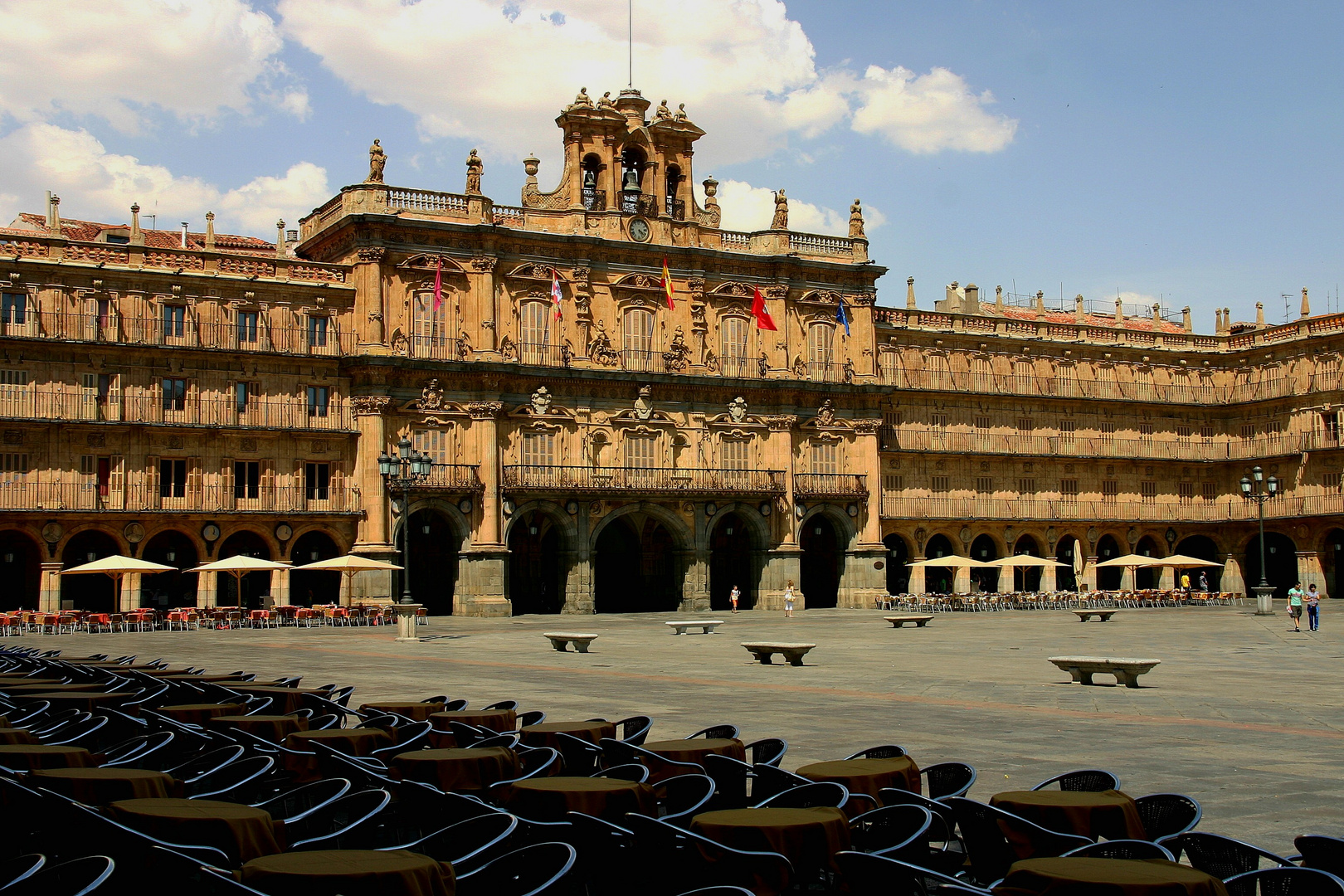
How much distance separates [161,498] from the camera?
4928cm

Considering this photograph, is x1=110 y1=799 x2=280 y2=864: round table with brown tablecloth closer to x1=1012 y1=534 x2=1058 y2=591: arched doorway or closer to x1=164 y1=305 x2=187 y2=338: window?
x1=164 y1=305 x2=187 y2=338: window

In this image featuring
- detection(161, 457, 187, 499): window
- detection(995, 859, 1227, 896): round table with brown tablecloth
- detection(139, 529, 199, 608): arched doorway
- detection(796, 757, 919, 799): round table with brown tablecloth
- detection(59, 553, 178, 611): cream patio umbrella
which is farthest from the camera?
detection(139, 529, 199, 608): arched doorway

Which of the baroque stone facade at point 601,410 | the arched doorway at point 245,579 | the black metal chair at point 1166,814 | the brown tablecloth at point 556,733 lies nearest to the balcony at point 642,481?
the baroque stone facade at point 601,410

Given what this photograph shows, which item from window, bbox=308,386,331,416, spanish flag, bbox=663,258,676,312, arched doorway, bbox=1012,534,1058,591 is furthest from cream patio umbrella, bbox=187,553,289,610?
arched doorway, bbox=1012,534,1058,591

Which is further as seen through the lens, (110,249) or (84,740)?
(110,249)

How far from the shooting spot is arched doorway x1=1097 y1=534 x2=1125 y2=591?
7100cm

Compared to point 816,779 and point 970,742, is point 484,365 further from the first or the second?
point 816,779

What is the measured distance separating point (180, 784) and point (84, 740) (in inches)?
108

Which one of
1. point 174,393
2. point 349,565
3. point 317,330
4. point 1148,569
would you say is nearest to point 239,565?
point 349,565

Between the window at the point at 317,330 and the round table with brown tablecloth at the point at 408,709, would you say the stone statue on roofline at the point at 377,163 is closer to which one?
the window at the point at 317,330

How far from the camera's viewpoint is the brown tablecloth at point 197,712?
12.7m

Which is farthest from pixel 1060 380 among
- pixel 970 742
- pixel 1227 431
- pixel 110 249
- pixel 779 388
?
pixel 970 742

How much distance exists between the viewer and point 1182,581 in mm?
68938

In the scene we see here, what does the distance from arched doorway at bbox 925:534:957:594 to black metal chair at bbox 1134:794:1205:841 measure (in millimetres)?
59079
